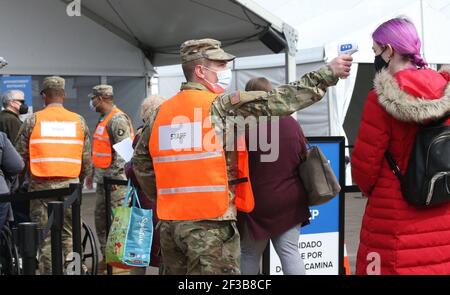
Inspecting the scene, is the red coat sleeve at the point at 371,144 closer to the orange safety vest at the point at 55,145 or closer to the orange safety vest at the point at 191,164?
the orange safety vest at the point at 191,164

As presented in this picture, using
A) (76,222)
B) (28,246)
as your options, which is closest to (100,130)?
(76,222)

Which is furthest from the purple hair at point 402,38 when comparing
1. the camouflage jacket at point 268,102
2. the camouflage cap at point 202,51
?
the camouflage cap at point 202,51

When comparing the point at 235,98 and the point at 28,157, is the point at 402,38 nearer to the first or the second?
the point at 235,98

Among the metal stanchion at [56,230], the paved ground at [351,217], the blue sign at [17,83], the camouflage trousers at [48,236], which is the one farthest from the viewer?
the blue sign at [17,83]

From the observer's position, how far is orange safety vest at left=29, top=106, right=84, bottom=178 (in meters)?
6.78

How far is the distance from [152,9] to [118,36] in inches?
70.4

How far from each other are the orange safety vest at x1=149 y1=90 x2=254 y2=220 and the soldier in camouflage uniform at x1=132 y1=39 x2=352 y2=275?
0.05m

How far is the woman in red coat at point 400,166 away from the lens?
336 cm

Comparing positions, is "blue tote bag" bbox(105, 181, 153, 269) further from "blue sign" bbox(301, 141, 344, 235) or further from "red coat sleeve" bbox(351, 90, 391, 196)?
"red coat sleeve" bbox(351, 90, 391, 196)

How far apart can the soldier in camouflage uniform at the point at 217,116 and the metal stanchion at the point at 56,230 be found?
616mm

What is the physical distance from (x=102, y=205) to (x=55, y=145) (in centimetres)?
111

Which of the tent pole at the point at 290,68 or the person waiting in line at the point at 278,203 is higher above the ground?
the tent pole at the point at 290,68

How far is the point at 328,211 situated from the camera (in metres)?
6.07

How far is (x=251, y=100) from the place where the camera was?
11.8 feet
